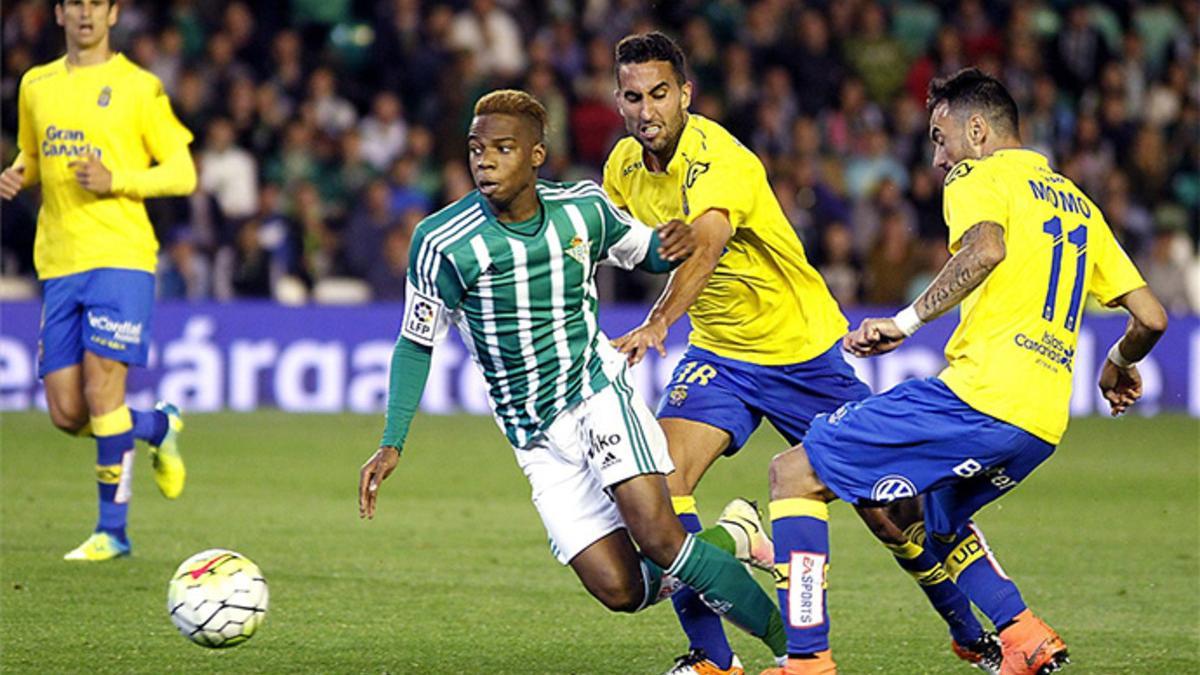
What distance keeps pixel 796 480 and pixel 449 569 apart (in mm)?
3072

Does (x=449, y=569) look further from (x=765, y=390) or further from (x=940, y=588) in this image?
(x=940, y=588)

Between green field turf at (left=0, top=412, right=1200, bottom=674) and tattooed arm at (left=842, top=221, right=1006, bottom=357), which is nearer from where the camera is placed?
tattooed arm at (left=842, top=221, right=1006, bottom=357)

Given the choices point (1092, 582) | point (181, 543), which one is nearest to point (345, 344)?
point (181, 543)

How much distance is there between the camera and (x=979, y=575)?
20.1ft

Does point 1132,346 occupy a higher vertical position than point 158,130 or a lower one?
lower

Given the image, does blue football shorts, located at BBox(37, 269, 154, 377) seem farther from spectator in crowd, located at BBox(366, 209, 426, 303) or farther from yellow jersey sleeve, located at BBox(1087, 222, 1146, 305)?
spectator in crowd, located at BBox(366, 209, 426, 303)

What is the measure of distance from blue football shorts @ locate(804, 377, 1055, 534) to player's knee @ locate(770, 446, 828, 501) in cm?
8

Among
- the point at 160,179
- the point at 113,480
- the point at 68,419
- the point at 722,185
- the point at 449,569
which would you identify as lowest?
the point at 449,569

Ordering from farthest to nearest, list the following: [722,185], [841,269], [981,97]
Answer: [841,269] < [722,185] < [981,97]

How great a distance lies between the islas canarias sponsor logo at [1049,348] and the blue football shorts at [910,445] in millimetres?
236

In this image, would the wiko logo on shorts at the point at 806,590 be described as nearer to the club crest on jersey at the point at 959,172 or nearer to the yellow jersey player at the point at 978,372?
the yellow jersey player at the point at 978,372

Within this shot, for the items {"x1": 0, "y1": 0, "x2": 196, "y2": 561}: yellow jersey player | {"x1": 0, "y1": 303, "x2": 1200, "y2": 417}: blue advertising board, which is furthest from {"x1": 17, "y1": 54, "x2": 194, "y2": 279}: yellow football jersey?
{"x1": 0, "y1": 303, "x2": 1200, "y2": 417}: blue advertising board

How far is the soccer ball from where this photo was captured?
5.96 metres

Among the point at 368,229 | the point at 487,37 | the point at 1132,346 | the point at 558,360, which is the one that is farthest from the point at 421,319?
the point at 487,37
